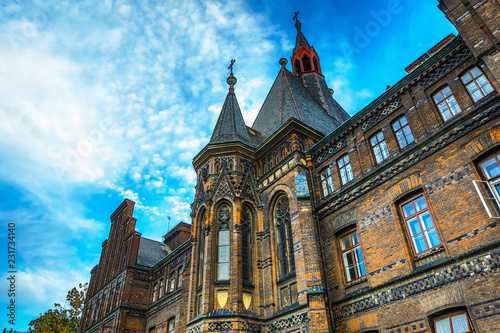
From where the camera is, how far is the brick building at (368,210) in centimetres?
1034

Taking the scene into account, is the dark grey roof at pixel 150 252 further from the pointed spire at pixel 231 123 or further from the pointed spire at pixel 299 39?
the pointed spire at pixel 299 39

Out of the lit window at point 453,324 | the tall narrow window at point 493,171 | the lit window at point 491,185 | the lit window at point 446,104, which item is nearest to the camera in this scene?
the lit window at point 453,324

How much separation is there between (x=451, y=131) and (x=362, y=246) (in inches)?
203

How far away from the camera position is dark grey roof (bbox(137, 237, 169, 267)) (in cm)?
2988

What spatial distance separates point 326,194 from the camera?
16.1 metres

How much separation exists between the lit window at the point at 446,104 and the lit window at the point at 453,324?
642 cm

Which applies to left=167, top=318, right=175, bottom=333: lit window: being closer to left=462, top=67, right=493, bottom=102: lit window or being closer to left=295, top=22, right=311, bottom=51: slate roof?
left=462, top=67, right=493, bottom=102: lit window

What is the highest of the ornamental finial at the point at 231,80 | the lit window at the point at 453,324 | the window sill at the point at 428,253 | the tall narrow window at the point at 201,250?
the ornamental finial at the point at 231,80

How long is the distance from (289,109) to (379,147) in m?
8.26

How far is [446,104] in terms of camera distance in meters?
12.3

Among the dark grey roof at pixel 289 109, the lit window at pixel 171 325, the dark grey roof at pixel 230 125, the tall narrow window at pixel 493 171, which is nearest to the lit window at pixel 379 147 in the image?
the tall narrow window at pixel 493 171

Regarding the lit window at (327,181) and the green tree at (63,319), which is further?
the green tree at (63,319)

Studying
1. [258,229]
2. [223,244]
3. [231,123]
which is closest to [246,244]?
[258,229]

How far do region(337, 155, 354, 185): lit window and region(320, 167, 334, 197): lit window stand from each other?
64 cm
